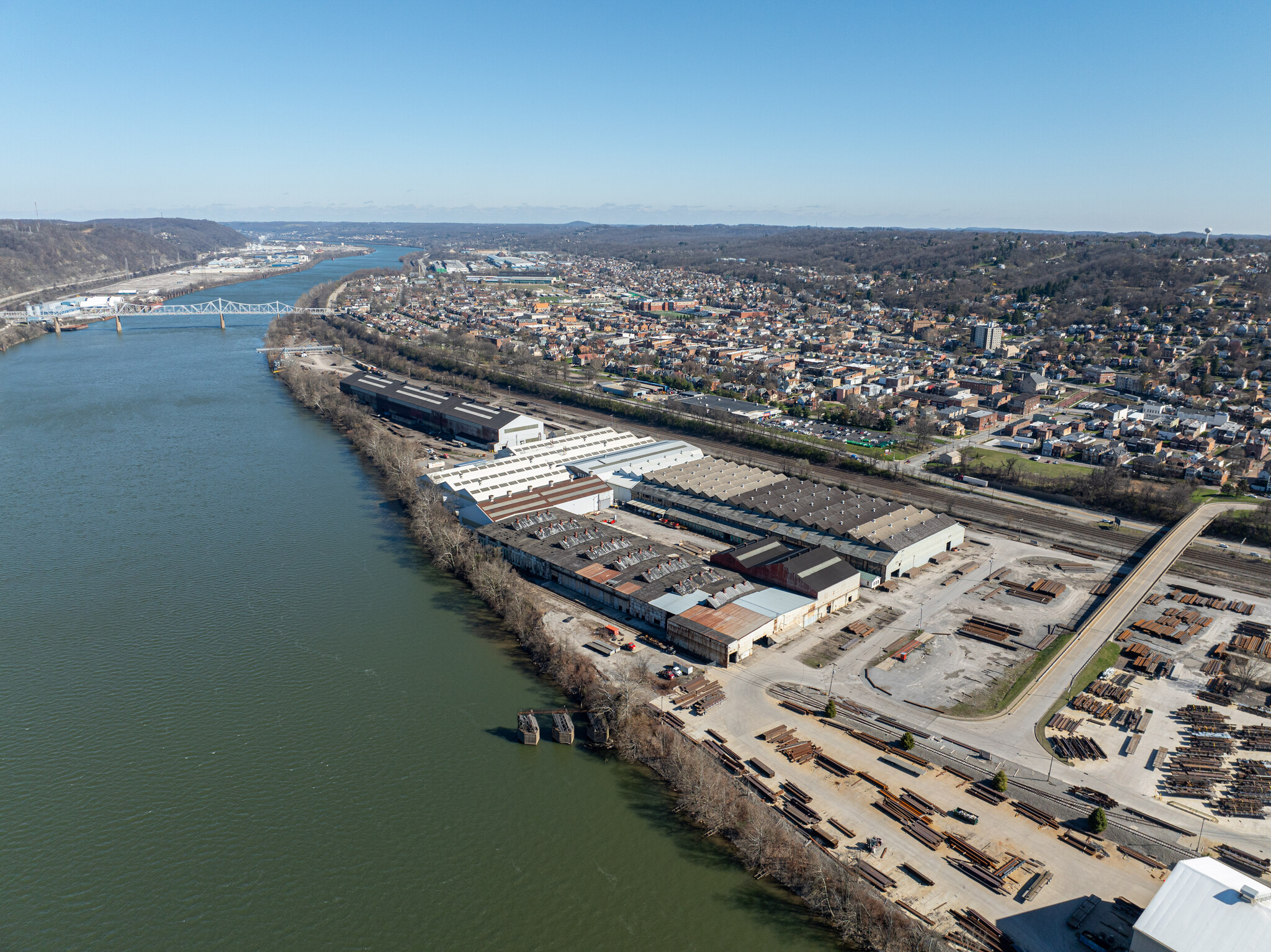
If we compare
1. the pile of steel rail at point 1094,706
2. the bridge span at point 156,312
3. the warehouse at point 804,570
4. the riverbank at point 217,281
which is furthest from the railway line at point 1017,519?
the riverbank at point 217,281

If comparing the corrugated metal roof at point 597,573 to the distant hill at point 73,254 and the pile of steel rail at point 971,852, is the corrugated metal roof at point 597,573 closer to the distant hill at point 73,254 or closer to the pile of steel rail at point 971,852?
the pile of steel rail at point 971,852

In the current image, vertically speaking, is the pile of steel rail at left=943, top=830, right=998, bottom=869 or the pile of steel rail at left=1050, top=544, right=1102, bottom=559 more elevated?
the pile of steel rail at left=1050, top=544, right=1102, bottom=559

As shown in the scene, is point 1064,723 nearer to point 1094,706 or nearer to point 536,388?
point 1094,706

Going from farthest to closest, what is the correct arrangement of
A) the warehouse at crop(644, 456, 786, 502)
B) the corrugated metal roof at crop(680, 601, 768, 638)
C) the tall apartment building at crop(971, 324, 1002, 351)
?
the tall apartment building at crop(971, 324, 1002, 351), the warehouse at crop(644, 456, 786, 502), the corrugated metal roof at crop(680, 601, 768, 638)

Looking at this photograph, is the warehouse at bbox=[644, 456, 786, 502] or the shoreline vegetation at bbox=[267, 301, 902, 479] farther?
the shoreline vegetation at bbox=[267, 301, 902, 479]

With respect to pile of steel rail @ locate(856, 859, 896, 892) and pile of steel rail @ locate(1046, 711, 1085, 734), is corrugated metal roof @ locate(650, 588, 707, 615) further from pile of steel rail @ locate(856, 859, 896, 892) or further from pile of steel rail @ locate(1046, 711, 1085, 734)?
pile of steel rail @ locate(1046, 711, 1085, 734)

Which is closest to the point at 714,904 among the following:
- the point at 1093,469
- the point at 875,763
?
the point at 875,763

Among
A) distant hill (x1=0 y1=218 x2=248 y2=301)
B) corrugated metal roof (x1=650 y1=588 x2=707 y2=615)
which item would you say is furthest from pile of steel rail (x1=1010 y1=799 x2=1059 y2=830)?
distant hill (x1=0 y1=218 x2=248 y2=301)

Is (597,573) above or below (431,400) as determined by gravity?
below

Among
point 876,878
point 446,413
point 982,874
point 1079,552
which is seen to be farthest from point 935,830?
point 446,413
